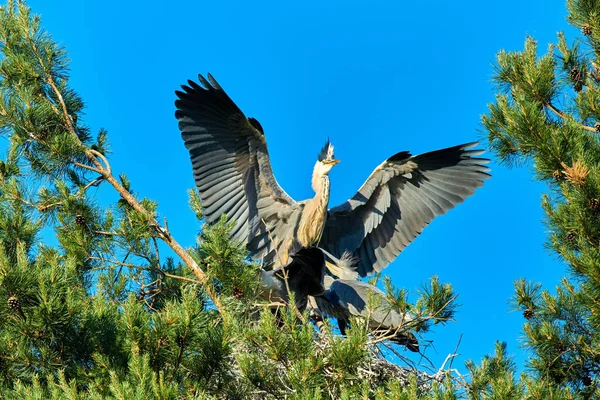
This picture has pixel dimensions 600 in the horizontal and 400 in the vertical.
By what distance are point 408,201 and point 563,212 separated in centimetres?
208

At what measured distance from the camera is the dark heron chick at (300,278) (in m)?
5.39

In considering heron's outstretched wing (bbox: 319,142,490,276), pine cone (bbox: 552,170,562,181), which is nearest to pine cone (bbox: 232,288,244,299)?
pine cone (bbox: 552,170,562,181)

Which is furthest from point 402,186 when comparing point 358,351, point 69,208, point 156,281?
point 358,351

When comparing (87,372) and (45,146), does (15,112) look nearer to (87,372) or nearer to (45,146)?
(45,146)

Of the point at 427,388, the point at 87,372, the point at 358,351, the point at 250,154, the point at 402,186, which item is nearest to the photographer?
the point at 358,351

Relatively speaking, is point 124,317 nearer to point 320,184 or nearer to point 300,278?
point 300,278

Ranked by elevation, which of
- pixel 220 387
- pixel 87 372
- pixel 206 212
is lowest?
pixel 87 372

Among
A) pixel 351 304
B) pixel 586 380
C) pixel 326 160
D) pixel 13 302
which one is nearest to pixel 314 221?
pixel 326 160

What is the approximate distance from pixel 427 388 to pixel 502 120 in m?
2.07

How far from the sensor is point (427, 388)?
509 cm

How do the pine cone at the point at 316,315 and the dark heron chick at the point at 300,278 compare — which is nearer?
the dark heron chick at the point at 300,278

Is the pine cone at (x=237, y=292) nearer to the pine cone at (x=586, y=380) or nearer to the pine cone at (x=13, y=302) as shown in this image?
the pine cone at (x=13, y=302)

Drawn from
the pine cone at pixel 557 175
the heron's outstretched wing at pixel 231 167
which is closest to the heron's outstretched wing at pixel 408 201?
the heron's outstretched wing at pixel 231 167

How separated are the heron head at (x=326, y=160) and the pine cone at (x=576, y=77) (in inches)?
71.1
